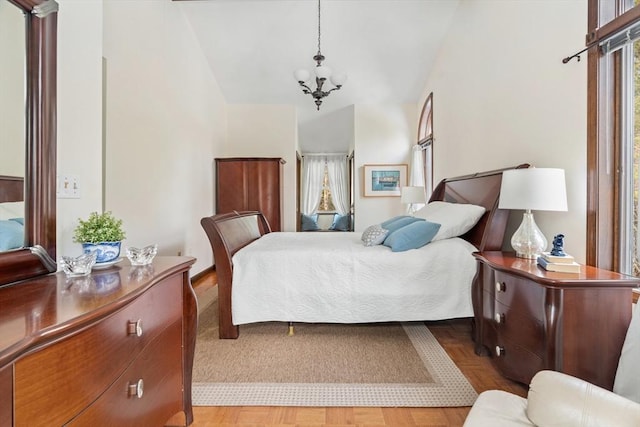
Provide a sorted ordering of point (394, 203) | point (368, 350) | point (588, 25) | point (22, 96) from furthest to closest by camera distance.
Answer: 1. point (394, 203)
2. point (368, 350)
3. point (588, 25)
4. point (22, 96)

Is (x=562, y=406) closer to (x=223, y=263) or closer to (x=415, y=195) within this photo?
(x=223, y=263)

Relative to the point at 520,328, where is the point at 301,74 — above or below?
Result: above

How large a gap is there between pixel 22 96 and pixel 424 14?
4.19 meters

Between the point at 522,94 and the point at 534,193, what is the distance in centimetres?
118

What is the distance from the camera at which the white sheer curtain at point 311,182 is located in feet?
25.6

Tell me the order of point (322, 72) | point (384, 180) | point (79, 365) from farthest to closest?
1. point (384, 180)
2. point (322, 72)
3. point (79, 365)

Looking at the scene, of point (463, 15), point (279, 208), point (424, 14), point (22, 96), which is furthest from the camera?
point (279, 208)

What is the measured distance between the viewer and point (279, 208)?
502 cm

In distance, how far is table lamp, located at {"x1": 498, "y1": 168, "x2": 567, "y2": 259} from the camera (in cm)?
172

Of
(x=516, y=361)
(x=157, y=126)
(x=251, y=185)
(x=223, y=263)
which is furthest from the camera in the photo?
(x=251, y=185)

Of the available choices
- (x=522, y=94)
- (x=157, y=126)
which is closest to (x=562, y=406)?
(x=522, y=94)

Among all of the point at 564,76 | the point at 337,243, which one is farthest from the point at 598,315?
the point at 337,243

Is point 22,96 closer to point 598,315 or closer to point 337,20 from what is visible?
point 598,315

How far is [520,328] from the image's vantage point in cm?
164
